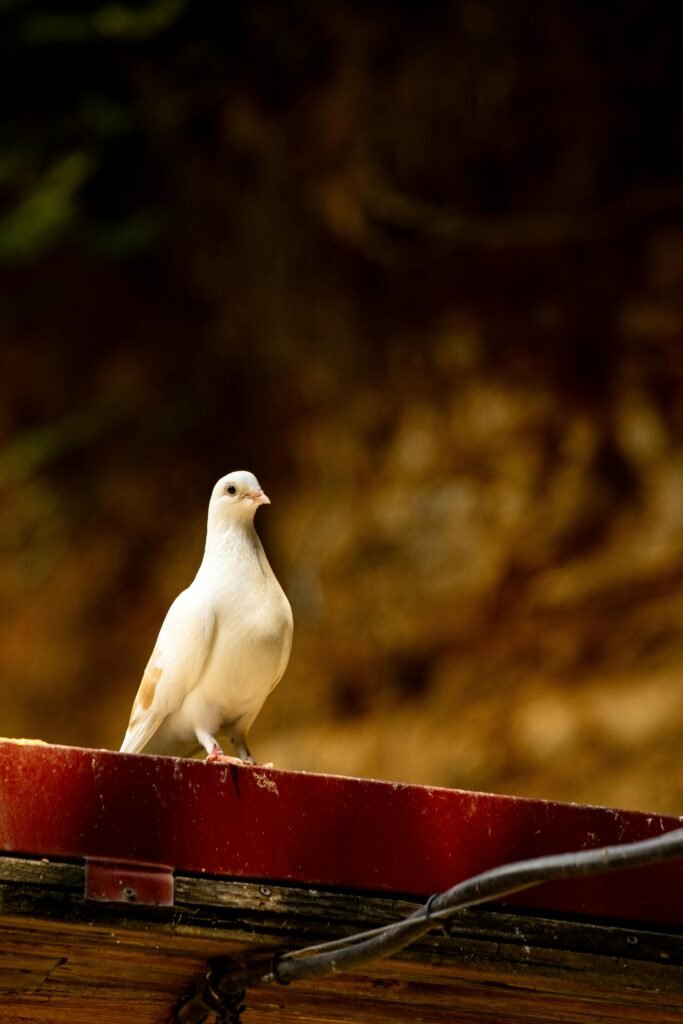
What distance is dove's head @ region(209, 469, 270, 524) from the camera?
2650 millimetres

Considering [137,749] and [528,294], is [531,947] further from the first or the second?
[528,294]

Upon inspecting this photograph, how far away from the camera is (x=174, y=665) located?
8.15 ft

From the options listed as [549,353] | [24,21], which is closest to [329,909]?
[549,353]

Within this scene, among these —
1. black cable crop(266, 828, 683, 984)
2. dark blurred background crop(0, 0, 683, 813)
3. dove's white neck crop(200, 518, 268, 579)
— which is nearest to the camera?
black cable crop(266, 828, 683, 984)

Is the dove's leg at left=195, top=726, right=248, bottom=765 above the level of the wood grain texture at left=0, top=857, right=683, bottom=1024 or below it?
above

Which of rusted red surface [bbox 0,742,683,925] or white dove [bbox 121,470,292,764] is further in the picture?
white dove [bbox 121,470,292,764]

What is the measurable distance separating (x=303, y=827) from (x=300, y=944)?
150mm

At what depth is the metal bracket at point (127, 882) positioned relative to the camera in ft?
5.87

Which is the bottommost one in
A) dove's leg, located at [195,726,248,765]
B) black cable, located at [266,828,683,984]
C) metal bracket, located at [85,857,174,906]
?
black cable, located at [266,828,683,984]

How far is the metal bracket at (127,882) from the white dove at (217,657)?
547mm

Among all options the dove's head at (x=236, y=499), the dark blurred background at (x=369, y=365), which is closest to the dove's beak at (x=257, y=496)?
the dove's head at (x=236, y=499)

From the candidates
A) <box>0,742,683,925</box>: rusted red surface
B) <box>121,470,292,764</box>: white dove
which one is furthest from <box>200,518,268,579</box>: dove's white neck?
<box>0,742,683,925</box>: rusted red surface

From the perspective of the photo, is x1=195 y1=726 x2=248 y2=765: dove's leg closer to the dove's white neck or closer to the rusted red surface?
the dove's white neck

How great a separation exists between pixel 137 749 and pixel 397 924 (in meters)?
0.95
